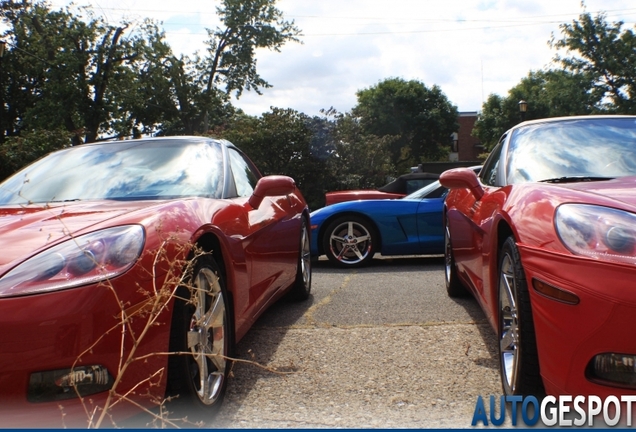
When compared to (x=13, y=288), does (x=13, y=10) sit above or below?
above

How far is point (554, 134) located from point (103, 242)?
8.63 ft

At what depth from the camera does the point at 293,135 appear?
20.2 meters

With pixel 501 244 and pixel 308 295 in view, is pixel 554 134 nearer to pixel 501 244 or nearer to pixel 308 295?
pixel 501 244

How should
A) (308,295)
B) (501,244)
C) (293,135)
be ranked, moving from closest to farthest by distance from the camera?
(501,244) < (308,295) < (293,135)

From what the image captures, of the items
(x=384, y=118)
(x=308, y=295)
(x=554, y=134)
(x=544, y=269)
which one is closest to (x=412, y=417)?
(x=544, y=269)

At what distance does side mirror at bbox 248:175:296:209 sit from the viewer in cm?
400

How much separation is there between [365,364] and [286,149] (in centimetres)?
1695

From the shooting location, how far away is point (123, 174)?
3787 millimetres

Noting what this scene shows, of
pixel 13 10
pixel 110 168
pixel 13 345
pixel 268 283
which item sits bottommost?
pixel 268 283

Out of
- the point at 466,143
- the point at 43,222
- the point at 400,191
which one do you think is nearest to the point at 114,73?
the point at 400,191

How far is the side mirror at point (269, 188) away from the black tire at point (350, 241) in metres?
3.83

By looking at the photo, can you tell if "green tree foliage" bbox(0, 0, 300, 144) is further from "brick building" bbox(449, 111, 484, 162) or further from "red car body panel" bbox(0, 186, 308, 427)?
"brick building" bbox(449, 111, 484, 162)

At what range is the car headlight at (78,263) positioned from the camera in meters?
2.26

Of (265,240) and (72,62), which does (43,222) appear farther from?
(72,62)
